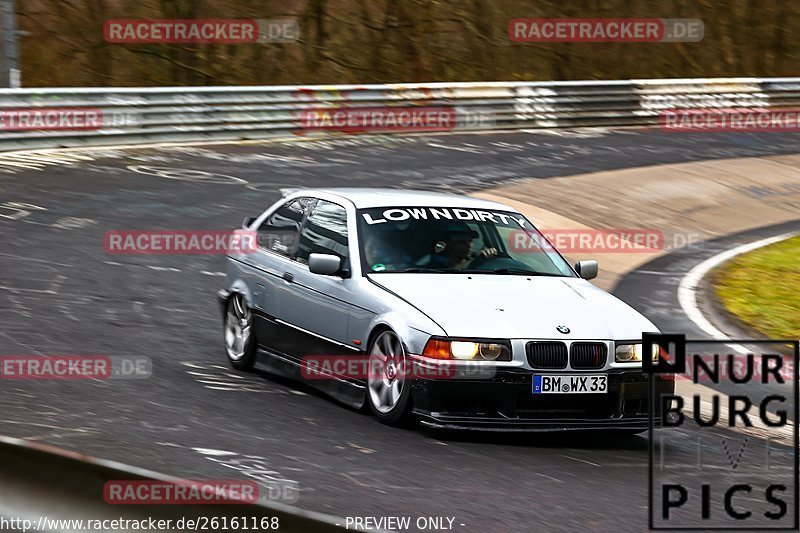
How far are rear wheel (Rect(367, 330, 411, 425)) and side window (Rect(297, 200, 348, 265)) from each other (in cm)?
98

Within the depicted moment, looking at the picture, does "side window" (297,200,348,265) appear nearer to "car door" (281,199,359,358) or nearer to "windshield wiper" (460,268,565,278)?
"car door" (281,199,359,358)

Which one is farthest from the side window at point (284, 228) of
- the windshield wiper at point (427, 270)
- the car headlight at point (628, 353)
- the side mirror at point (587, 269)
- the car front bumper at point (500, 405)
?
the car headlight at point (628, 353)

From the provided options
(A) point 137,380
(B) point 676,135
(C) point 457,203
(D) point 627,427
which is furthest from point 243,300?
(B) point 676,135

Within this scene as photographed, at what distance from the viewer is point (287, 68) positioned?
36.3m

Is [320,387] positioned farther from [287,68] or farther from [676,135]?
[287,68]

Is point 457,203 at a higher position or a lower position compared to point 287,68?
lower

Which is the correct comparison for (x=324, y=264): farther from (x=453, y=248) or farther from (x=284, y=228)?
(x=284, y=228)

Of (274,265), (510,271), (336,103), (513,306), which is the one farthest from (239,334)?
(336,103)

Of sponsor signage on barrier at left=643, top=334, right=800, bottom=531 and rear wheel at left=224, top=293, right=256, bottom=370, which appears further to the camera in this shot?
rear wheel at left=224, top=293, right=256, bottom=370

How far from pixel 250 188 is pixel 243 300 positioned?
9760mm

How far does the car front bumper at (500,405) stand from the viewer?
775 centimetres

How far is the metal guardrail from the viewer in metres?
22.4

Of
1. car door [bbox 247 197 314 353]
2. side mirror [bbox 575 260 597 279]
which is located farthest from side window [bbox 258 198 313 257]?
side mirror [bbox 575 260 597 279]

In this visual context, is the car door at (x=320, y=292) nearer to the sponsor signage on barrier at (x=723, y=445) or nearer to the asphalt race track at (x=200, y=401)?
the asphalt race track at (x=200, y=401)
